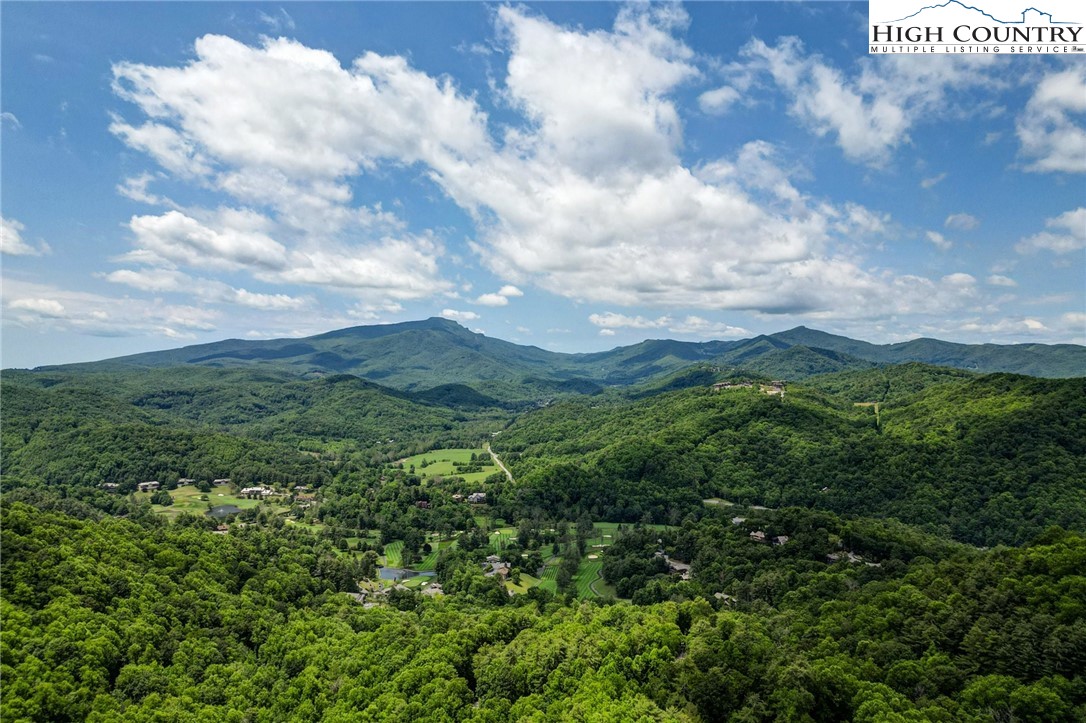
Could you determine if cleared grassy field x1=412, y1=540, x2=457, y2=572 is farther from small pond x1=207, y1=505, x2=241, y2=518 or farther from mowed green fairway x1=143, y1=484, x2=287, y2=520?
small pond x1=207, y1=505, x2=241, y2=518

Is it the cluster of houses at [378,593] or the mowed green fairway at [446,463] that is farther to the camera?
the mowed green fairway at [446,463]

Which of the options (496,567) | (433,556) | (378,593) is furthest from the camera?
(433,556)

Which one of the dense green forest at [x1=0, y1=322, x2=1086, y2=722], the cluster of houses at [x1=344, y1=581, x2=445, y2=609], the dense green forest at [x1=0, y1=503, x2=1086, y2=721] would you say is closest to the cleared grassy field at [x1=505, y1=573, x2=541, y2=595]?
the dense green forest at [x1=0, y1=322, x2=1086, y2=722]

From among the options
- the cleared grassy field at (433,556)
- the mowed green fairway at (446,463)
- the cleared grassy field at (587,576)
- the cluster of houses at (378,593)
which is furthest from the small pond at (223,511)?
the cleared grassy field at (587,576)

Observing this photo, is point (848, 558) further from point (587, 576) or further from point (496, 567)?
point (496, 567)

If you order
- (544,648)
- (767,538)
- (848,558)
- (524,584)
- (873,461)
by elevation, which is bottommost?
(524,584)

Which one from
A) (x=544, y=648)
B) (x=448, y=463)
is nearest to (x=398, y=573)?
(x=544, y=648)

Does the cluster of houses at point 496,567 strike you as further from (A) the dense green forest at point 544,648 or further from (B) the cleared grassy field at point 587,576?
(A) the dense green forest at point 544,648
